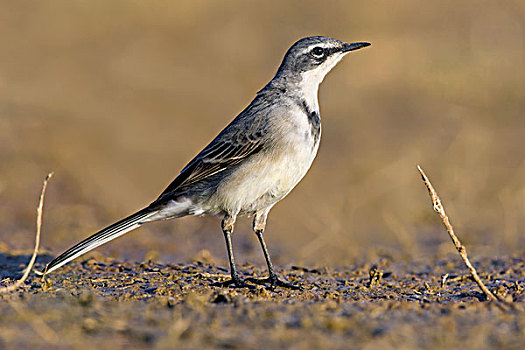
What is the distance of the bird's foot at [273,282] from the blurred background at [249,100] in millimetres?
1437

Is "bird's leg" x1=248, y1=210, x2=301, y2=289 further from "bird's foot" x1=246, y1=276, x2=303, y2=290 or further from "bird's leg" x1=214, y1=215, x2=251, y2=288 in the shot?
"bird's leg" x1=214, y1=215, x2=251, y2=288

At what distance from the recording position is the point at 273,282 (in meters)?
7.07

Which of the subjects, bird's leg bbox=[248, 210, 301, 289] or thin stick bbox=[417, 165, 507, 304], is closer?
thin stick bbox=[417, 165, 507, 304]

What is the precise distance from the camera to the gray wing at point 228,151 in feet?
23.4

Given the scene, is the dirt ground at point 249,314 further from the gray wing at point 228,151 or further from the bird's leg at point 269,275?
the gray wing at point 228,151

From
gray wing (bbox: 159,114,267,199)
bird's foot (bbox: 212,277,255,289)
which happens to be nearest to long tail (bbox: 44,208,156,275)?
gray wing (bbox: 159,114,267,199)

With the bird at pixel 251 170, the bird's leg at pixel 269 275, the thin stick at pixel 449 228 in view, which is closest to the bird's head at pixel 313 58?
the bird at pixel 251 170

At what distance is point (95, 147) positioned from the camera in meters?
14.2

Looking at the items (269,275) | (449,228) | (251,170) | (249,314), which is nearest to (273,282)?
(269,275)

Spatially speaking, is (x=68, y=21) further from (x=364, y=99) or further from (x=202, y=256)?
(x=202, y=256)

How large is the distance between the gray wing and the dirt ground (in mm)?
964

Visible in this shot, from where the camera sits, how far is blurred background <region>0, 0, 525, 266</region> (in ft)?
36.1

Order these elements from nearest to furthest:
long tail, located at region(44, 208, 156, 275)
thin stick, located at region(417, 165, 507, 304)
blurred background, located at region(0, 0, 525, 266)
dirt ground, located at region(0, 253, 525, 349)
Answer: dirt ground, located at region(0, 253, 525, 349) < thin stick, located at region(417, 165, 507, 304) < long tail, located at region(44, 208, 156, 275) < blurred background, located at region(0, 0, 525, 266)

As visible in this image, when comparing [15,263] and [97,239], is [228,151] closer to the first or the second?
[97,239]
